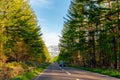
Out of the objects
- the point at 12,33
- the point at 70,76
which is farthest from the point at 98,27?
the point at 70,76

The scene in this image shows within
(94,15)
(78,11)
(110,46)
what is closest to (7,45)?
(94,15)

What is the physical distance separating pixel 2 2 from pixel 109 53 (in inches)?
1358

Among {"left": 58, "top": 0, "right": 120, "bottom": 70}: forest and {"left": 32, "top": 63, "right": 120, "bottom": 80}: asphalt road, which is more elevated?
{"left": 58, "top": 0, "right": 120, "bottom": 70}: forest

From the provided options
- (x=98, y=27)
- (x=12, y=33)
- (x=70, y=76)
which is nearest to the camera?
(x=70, y=76)

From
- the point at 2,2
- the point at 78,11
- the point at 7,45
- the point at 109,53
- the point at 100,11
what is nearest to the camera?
the point at 2,2

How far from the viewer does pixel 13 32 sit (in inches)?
1811

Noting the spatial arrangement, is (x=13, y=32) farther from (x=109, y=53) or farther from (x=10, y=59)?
(x=109, y=53)

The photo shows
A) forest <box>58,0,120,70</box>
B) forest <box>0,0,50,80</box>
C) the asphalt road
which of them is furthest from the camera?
forest <box>58,0,120,70</box>

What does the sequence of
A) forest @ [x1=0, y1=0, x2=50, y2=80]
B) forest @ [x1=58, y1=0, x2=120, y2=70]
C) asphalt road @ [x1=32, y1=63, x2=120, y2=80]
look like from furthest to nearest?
forest @ [x1=58, y1=0, x2=120, y2=70]
forest @ [x1=0, y1=0, x2=50, y2=80]
asphalt road @ [x1=32, y1=63, x2=120, y2=80]

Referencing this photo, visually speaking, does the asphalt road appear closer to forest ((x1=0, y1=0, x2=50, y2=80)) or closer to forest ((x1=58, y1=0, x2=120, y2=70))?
forest ((x1=0, y1=0, x2=50, y2=80))

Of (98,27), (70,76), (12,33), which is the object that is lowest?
(70,76)

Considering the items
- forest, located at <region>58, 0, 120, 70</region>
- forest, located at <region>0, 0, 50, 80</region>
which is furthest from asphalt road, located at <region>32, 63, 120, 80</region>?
forest, located at <region>58, 0, 120, 70</region>

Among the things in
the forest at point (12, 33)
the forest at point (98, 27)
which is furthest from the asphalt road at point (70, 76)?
the forest at point (98, 27)

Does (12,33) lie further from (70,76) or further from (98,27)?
(98,27)
